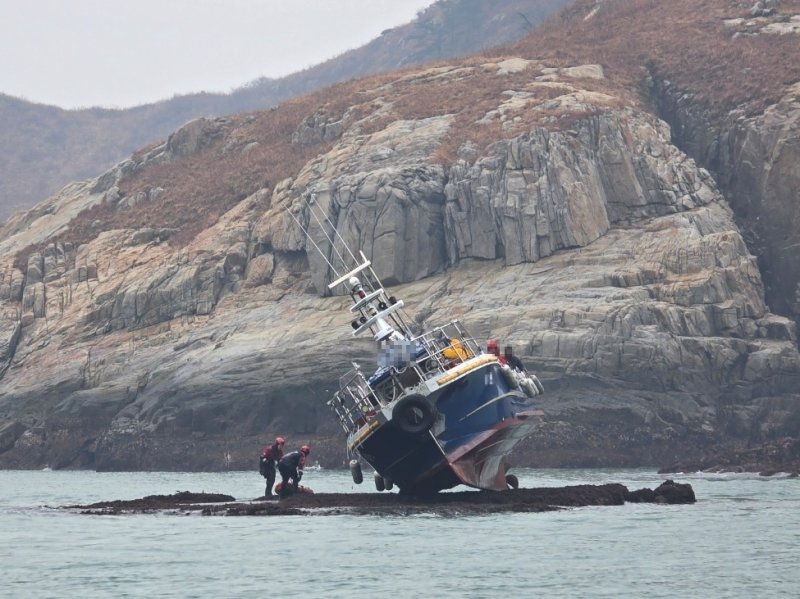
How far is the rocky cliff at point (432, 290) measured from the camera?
6712 cm

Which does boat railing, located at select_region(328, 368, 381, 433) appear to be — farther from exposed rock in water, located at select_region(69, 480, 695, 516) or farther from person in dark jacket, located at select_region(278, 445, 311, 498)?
exposed rock in water, located at select_region(69, 480, 695, 516)

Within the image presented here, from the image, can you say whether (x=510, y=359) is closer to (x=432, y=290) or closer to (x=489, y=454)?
(x=489, y=454)

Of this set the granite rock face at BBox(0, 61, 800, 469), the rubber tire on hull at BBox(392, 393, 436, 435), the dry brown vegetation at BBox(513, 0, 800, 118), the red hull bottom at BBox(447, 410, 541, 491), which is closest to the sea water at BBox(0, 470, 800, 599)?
the rubber tire on hull at BBox(392, 393, 436, 435)

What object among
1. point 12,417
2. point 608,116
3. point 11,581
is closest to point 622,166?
point 608,116

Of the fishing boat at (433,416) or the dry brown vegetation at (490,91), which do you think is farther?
the dry brown vegetation at (490,91)

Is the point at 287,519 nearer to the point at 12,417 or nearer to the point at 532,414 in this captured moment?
the point at 532,414

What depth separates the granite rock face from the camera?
67000mm

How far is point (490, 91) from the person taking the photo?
3632 inches

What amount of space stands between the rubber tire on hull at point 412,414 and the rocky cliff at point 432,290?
86.9ft

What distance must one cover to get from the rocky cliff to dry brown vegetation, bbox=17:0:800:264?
0.44 metres

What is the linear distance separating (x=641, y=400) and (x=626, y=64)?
35.3 meters

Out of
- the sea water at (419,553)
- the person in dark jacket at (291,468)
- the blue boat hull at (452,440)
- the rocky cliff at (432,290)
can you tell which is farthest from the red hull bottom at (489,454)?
the rocky cliff at (432,290)

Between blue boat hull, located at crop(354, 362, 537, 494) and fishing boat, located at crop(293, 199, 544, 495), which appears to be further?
blue boat hull, located at crop(354, 362, 537, 494)

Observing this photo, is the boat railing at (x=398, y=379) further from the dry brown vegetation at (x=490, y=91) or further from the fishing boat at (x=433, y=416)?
the dry brown vegetation at (x=490, y=91)
